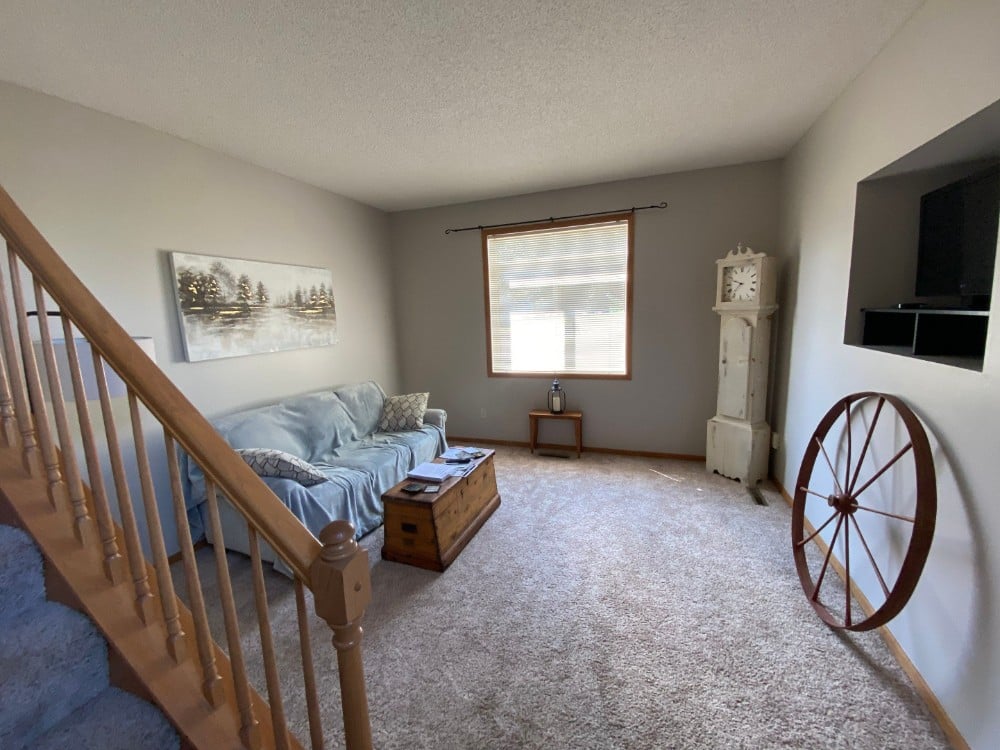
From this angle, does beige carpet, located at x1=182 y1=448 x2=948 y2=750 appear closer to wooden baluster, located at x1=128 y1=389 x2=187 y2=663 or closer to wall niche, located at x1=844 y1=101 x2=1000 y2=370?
wooden baluster, located at x1=128 y1=389 x2=187 y2=663

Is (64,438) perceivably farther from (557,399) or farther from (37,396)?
(557,399)

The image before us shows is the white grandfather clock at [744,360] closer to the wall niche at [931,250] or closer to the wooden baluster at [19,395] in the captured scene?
the wall niche at [931,250]

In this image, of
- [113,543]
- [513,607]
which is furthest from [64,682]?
[513,607]

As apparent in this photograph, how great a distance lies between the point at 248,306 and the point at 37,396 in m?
2.12

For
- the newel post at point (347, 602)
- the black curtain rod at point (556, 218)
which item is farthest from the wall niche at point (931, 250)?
the newel post at point (347, 602)

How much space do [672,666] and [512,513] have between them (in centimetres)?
145

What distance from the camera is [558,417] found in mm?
4016

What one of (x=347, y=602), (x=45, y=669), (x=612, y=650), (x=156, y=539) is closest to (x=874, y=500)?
(x=612, y=650)

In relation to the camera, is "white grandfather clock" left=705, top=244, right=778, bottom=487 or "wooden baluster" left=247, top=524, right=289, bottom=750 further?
"white grandfather clock" left=705, top=244, right=778, bottom=487

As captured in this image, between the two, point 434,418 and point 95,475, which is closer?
point 95,475

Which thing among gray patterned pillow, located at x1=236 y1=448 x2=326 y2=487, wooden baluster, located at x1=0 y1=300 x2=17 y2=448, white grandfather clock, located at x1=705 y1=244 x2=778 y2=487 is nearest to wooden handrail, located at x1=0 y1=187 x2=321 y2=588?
wooden baluster, located at x1=0 y1=300 x2=17 y2=448

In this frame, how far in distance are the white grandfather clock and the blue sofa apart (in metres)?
2.41

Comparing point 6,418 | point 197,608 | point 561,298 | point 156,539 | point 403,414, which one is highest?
point 561,298

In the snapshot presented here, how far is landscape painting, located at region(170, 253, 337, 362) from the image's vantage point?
8.63 feet
